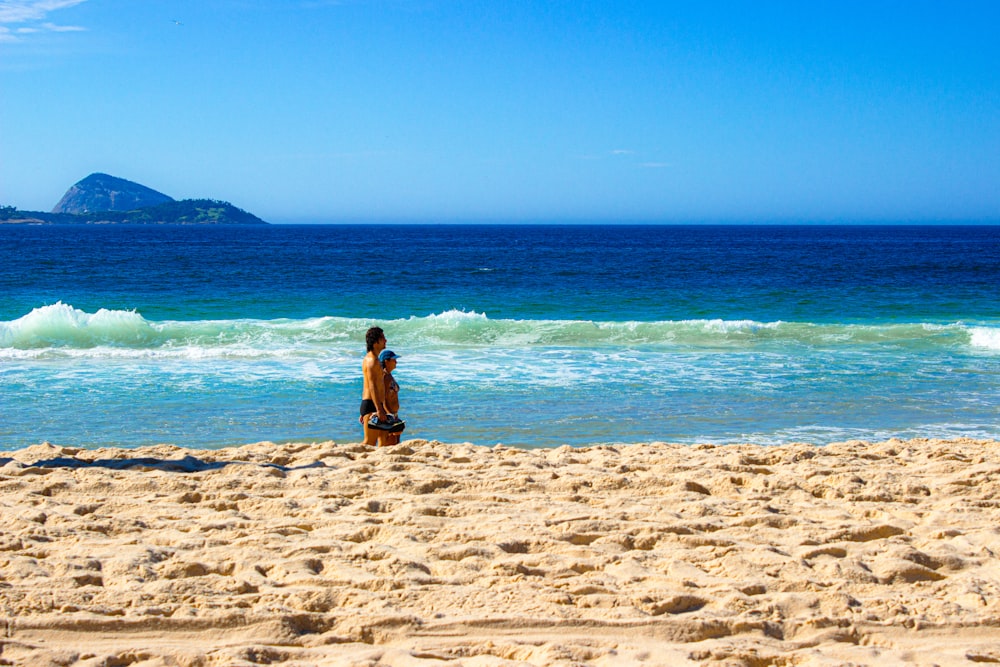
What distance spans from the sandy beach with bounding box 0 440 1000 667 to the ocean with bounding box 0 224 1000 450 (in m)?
2.78

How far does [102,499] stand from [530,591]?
327 centimetres

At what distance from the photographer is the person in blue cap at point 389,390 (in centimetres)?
774

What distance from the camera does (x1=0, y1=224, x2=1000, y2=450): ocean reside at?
387 inches

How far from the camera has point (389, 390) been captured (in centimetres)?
792

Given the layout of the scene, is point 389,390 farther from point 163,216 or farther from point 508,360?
point 163,216

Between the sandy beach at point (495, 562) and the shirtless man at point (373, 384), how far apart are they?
91 centimetres

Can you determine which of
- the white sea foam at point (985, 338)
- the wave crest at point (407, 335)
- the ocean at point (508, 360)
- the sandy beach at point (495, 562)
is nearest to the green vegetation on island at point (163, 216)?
the ocean at point (508, 360)

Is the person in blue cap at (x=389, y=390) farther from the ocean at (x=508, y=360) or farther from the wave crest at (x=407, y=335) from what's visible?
the wave crest at (x=407, y=335)

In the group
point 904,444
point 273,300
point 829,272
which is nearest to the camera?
point 904,444

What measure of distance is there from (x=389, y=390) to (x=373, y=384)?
270mm

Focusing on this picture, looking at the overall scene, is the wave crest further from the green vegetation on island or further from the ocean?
the green vegetation on island

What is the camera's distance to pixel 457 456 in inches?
283

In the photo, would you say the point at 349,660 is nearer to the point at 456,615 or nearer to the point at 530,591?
the point at 456,615

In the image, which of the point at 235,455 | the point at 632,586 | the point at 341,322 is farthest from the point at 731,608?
the point at 341,322
